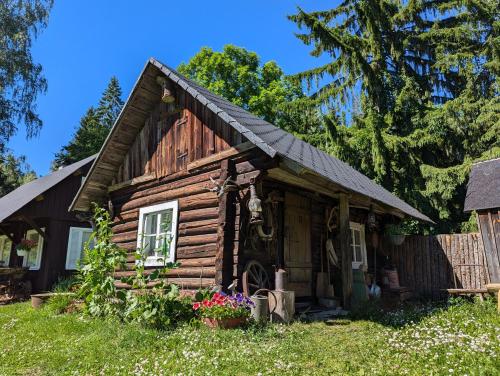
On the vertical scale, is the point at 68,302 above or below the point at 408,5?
below

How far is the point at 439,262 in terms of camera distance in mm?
11820

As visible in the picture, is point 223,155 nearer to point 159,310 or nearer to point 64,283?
point 159,310

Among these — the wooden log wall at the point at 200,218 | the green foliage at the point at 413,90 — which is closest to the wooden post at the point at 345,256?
the wooden log wall at the point at 200,218

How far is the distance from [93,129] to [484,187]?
2788cm

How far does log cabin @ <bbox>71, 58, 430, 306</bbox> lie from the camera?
24.0ft

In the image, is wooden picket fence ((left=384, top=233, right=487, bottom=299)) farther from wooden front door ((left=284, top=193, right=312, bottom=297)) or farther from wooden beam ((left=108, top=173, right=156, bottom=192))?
wooden beam ((left=108, top=173, right=156, bottom=192))

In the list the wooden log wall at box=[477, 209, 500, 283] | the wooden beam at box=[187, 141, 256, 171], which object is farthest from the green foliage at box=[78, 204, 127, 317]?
the wooden log wall at box=[477, 209, 500, 283]

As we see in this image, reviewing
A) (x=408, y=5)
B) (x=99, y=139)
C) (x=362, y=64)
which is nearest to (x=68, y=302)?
(x=362, y=64)

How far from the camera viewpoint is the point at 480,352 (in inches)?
174

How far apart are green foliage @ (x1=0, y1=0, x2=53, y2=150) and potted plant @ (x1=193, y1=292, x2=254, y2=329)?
21.6 m

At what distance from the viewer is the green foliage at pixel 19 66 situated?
70.5 feet

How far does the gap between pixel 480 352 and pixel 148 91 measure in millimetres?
8710

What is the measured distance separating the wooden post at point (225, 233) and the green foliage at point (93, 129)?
20.6m

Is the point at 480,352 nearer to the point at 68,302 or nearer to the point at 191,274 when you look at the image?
the point at 191,274
